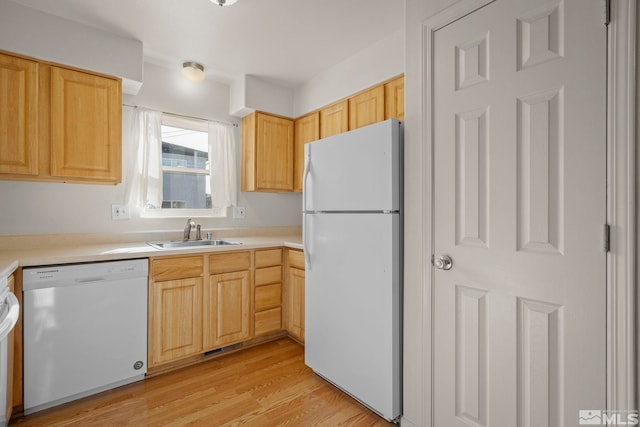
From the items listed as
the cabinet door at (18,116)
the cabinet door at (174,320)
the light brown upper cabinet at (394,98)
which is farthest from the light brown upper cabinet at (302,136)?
the cabinet door at (18,116)

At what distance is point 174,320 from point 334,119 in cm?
213

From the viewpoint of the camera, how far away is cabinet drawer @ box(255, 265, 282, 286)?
2.70 metres

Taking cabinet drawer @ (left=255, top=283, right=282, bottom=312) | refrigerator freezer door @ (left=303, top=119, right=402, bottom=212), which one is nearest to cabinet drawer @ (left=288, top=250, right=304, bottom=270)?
cabinet drawer @ (left=255, top=283, right=282, bottom=312)

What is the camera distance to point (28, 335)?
68.6 inches

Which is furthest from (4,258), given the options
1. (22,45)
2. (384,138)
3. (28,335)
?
(384,138)

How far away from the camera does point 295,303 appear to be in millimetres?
2729

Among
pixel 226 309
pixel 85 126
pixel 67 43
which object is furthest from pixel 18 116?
pixel 226 309

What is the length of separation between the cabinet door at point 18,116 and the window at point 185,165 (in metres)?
A: 0.96

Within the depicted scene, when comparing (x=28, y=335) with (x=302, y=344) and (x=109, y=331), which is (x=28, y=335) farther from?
(x=302, y=344)

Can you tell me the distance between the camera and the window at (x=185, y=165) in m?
2.92

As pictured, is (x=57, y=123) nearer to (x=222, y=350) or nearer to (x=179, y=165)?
(x=179, y=165)

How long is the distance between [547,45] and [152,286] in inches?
99.4

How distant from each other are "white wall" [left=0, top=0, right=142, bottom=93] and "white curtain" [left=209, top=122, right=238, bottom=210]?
0.85 m

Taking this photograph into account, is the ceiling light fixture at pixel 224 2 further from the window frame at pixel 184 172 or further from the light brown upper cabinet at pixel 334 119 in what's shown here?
the window frame at pixel 184 172
